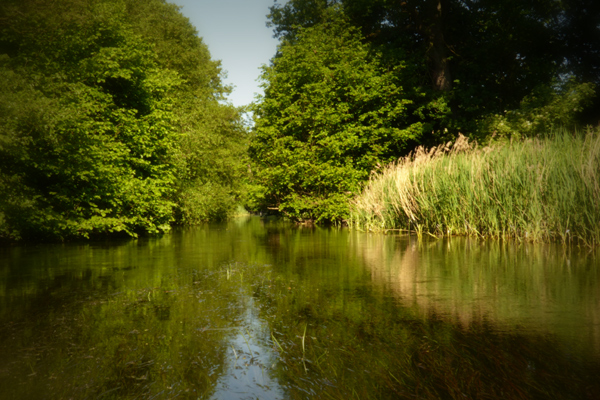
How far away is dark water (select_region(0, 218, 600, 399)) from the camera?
2.55 meters

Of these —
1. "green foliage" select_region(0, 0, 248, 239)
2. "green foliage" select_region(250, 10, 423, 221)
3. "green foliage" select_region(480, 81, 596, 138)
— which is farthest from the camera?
"green foliage" select_region(250, 10, 423, 221)

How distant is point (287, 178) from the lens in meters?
19.3

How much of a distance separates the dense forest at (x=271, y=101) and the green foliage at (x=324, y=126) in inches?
3.7

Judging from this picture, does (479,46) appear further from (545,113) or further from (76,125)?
(76,125)

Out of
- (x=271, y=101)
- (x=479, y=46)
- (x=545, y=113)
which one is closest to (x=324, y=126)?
(x=271, y=101)

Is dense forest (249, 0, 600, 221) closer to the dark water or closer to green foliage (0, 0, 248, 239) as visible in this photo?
green foliage (0, 0, 248, 239)

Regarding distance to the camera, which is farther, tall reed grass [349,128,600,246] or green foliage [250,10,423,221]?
green foliage [250,10,423,221]

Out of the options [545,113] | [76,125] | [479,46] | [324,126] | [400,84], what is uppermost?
[479,46]

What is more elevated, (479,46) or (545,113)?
(479,46)

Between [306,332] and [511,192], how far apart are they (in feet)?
24.7

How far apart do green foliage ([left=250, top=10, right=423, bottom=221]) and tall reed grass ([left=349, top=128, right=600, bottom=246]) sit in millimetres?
5838

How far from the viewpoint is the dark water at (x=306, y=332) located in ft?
8.36

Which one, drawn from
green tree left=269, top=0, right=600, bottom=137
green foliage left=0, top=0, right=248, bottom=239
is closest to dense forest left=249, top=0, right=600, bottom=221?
green tree left=269, top=0, right=600, bottom=137

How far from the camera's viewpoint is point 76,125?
11250mm
